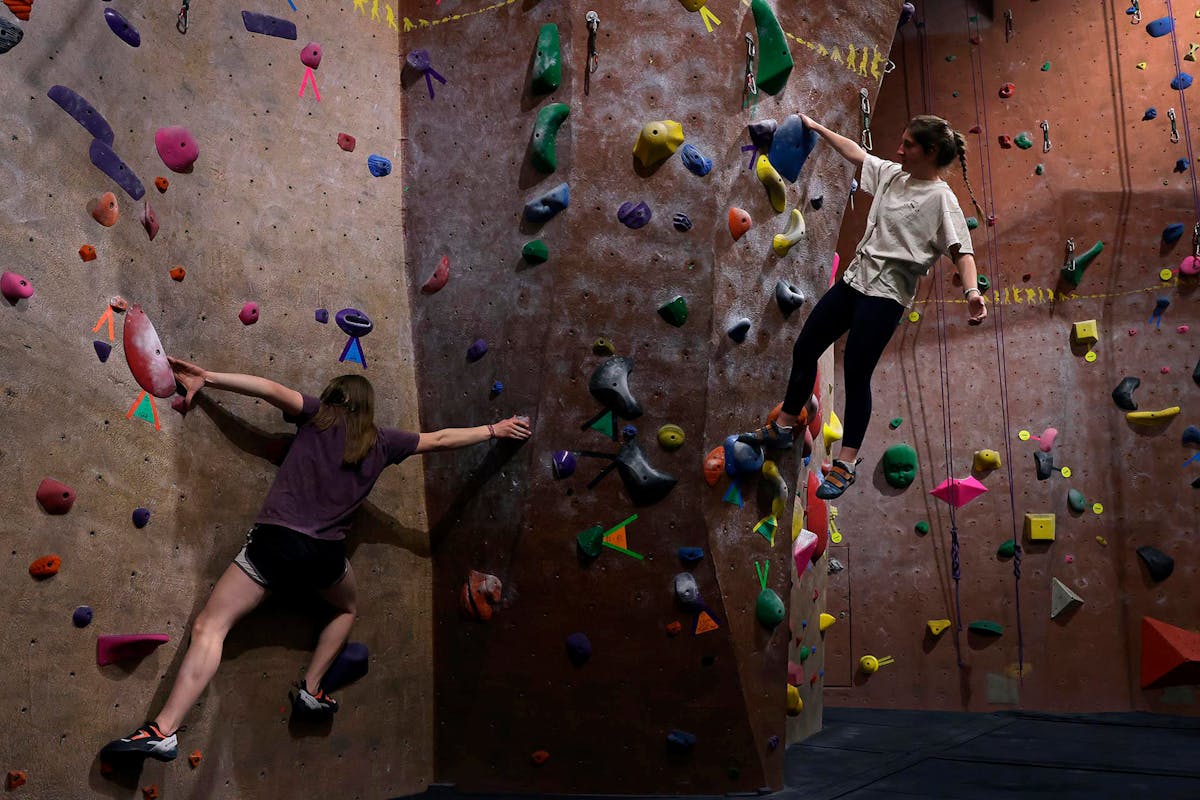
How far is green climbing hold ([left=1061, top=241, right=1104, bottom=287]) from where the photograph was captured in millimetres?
5541

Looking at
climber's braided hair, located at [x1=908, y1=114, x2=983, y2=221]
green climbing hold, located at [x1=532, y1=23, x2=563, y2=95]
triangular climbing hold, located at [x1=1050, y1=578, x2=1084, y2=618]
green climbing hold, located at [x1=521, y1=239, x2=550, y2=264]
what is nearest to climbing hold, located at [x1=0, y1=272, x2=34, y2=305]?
green climbing hold, located at [x1=521, y1=239, x2=550, y2=264]

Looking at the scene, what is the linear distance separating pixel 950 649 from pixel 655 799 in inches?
99.7

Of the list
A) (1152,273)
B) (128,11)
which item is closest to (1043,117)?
(1152,273)

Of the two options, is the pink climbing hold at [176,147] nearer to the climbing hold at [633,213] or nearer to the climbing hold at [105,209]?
the climbing hold at [105,209]

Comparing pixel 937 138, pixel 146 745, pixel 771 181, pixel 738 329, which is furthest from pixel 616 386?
pixel 146 745

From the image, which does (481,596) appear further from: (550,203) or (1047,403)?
(1047,403)

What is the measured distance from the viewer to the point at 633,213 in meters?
3.75

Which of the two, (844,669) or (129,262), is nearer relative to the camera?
(129,262)

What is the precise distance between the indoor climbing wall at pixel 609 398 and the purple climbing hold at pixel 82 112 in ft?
4.07

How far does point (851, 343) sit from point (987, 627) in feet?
9.39

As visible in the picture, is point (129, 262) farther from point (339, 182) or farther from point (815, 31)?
point (815, 31)

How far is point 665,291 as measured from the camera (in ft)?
12.4

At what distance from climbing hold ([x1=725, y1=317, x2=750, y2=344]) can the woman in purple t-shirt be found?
111 centimetres

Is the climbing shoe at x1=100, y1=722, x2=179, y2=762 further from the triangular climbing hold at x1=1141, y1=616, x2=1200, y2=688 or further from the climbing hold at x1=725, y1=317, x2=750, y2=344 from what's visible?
the triangular climbing hold at x1=1141, y1=616, x2=1200, y2=688
